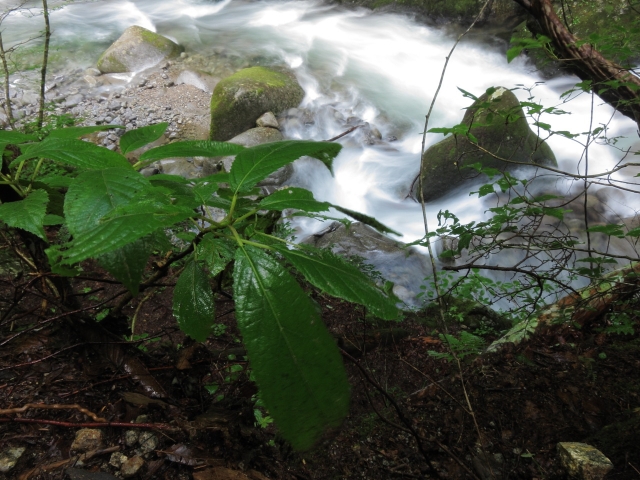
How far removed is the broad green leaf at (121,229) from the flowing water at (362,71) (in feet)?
17.8

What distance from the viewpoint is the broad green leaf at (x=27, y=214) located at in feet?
2.82

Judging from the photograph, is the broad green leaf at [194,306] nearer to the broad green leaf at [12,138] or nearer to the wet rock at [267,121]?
the broad green leaf at [12,138]

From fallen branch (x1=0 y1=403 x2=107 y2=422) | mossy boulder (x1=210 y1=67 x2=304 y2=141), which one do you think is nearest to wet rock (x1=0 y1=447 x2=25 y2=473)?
fallen branch (x1=0 y1=403 x2=107 y2=422)

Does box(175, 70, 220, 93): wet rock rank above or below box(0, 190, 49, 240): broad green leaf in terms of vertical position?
below

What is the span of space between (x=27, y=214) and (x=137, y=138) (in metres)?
0.33

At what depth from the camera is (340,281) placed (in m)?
0.74

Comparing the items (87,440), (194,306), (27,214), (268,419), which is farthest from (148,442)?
(27,214)

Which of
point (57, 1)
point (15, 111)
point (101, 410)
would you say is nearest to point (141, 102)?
point (15, 111)

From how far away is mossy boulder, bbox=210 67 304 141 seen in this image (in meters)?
7.26

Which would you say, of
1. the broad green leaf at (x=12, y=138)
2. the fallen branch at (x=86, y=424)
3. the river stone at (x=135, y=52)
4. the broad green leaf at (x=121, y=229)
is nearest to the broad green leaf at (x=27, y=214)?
the broad green leaf at (x=12, y=138)

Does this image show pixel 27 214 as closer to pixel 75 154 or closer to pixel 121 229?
pixel 75 154

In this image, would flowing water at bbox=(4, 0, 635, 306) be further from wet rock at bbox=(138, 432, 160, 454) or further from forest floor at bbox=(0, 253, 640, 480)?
wet rock at bbox=(138, 432, 160, 454)

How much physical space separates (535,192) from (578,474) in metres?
5.17

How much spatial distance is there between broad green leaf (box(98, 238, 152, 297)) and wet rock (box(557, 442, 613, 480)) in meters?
2.00
